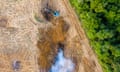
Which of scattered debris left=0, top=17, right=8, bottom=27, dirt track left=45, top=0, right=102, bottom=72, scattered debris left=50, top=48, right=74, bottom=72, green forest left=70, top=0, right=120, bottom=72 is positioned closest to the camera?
green forest left=70, top=0, right=120, bottom=72

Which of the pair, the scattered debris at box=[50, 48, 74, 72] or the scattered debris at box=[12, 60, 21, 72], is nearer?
the scattered debris at box=[12, 60, 21, 72]

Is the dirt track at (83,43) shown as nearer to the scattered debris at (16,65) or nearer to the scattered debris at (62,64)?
the scattered debris at (62,64)

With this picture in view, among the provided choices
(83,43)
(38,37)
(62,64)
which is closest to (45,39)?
(38,37)

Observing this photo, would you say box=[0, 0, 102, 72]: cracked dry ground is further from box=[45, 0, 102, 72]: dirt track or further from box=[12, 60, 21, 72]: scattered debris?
box=[12, 60, 21, 72]: scattered debris

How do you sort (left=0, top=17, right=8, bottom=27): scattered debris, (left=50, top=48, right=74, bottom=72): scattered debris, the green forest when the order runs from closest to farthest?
the green forest < (left=0, top=17, right=8, bottom=27): scattered debris < (left=50, top=48, right=74, bottom=72): scattered debris

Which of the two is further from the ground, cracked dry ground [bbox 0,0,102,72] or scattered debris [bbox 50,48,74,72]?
cracked dry ground [bbox 0,0,102,72]

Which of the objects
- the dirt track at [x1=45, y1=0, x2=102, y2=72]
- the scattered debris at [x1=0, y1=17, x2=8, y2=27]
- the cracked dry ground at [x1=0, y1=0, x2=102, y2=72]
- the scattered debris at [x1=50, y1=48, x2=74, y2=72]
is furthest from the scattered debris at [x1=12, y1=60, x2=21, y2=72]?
the dirt track at [x1=45, y1=0, x2=102, y2=72]

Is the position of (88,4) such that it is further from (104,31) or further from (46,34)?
(46,34)
